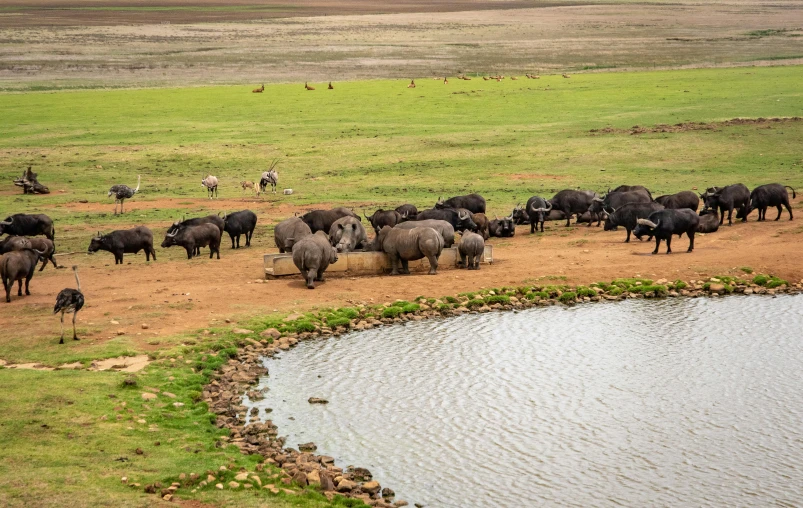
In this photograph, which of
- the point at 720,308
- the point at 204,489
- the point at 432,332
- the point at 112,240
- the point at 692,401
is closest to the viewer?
the point at 204,489

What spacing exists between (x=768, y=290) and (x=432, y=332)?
778 cm

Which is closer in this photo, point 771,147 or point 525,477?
point 525,477

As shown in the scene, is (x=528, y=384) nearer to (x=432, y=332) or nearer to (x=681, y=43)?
(x=432, y=332)

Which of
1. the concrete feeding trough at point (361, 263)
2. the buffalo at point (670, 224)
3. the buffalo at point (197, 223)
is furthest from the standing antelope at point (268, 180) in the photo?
the buffalo at point (670, 224)

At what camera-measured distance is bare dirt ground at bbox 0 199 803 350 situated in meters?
19.8

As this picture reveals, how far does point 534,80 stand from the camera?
73375 millimetres

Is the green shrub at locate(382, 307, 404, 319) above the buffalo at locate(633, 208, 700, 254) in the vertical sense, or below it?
below

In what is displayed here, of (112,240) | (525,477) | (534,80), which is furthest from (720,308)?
(534,80)

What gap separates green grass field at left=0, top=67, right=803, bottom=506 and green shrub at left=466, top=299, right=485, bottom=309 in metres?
6.16

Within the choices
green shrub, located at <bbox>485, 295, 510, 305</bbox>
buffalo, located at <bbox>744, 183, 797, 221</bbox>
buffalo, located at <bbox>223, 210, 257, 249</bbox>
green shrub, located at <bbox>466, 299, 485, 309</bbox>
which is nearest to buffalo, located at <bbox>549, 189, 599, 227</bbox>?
buffalo, located at <bbox>744, 183, 797, 221</bbox>

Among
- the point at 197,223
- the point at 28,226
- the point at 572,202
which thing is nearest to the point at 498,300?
the point at 197,223

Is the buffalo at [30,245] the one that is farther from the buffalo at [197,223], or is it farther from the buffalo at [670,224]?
the buffalo at [670,224]

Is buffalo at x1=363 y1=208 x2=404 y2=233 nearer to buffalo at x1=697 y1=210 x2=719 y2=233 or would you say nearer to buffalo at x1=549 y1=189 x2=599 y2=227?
buffalo at x1=549 y1=189 x2=599 y2=227

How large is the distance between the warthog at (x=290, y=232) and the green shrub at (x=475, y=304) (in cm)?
542
